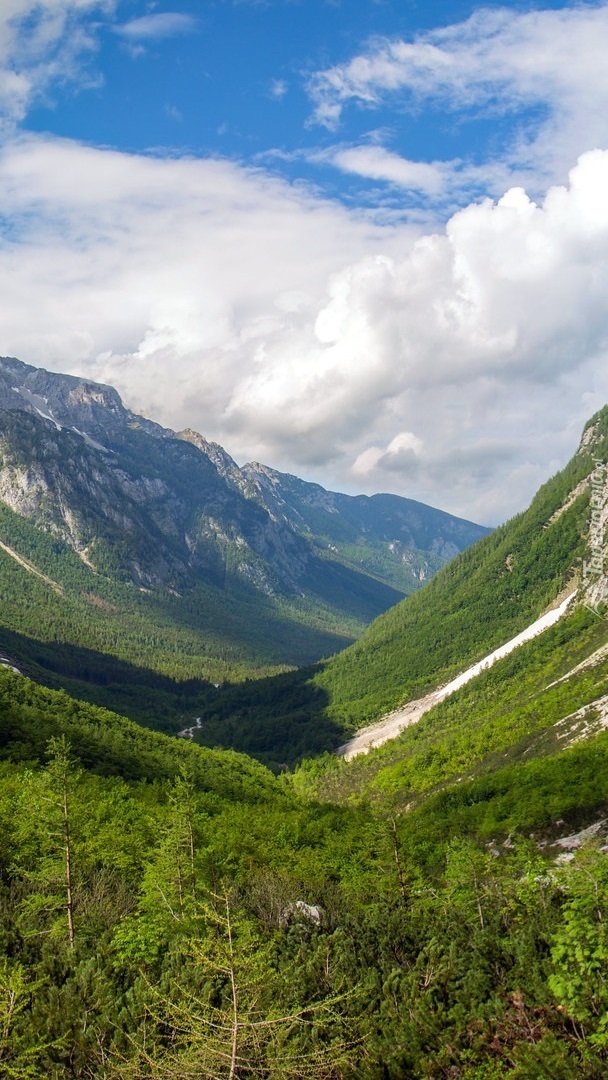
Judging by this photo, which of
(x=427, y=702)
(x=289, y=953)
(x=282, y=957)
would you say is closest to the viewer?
(x=282, y=957)

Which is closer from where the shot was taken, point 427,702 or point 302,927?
point 302,927

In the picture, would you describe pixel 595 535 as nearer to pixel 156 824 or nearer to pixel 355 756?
pixel 355 756

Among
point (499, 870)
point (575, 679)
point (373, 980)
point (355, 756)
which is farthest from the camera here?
point (355, 756)

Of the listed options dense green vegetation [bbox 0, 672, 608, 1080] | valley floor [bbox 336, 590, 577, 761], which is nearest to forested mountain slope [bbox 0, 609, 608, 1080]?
dense green vegetation [bbox 0, 672, 608, 1080]

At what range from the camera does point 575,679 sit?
11312 centimetres

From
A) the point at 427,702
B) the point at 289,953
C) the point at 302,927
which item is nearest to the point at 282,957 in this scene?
the point at 289,953

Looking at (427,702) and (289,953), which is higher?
(289,953)

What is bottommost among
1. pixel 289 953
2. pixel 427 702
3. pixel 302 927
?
pixel 427 702

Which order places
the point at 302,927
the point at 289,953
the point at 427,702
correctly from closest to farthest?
the point at 289,953, the point at 302,927, the point at 427,702

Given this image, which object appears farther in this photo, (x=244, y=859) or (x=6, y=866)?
(x=244, y=859)

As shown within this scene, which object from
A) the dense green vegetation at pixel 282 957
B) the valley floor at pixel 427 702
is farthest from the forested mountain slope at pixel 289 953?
the valley floor at pixel 427 702

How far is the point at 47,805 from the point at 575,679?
10373cm

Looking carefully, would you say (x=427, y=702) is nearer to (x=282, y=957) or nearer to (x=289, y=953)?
(x=289, y=953)

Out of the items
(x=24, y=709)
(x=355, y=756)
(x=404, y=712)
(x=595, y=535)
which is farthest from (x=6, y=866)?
(x=595, y=535)
